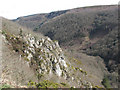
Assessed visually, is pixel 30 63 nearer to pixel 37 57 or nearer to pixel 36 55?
pixel 37 57

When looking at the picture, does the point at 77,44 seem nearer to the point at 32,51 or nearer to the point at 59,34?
the point at 59,34

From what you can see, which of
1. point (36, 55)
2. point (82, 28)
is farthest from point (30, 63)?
point (82, 28)

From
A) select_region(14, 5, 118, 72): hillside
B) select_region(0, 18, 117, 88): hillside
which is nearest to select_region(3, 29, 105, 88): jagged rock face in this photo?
select_region(0, 18, 117, 88): hillside

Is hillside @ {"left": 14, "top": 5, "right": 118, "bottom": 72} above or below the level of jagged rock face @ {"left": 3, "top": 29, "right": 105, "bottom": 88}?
above

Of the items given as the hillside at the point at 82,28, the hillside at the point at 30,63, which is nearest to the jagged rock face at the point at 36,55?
the hillside at the point at 30,63

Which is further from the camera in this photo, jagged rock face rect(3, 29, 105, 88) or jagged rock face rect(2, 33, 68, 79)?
jagged rock face rect(2, 33, 68, 79)

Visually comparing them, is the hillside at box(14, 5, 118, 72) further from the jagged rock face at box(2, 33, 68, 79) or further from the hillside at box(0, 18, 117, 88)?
the hillside at box(0, 18, 117, 88)

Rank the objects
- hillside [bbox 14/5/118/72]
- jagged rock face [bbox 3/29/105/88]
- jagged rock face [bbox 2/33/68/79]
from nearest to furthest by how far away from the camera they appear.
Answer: jagged rock face [bbox 3/29/105/88] → jagged rock face [bbox 2/33/68/79] → hillside [bbox 14/5/118/72]

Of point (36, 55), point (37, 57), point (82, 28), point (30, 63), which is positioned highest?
point (82, 28)

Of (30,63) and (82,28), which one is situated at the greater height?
(82,28)

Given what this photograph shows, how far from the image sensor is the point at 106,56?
5753 cm

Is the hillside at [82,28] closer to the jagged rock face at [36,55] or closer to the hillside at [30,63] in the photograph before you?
the jagged rock face at [36,55]

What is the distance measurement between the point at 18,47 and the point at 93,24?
82992 mm

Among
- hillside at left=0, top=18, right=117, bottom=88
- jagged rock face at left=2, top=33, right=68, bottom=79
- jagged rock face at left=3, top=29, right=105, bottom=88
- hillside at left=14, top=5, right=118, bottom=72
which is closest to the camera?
hillside at left=0, top=18, right=117, bottom=88
